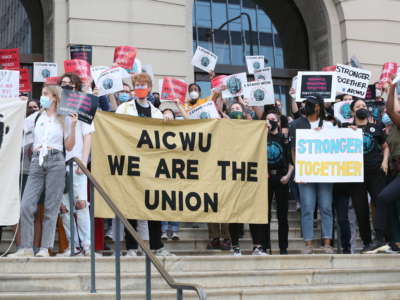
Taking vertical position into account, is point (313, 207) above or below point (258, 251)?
above

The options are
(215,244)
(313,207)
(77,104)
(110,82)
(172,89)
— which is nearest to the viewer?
(77,104)

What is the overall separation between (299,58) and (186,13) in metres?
3.65

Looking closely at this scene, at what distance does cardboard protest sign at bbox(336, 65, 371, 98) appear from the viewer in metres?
12.2

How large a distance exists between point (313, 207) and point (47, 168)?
138 inches

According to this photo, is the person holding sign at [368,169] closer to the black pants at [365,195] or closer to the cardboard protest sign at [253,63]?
the black pants at [365,195]

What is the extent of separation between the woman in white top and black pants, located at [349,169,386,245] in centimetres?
382

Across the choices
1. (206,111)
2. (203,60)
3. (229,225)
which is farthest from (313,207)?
(203,60)

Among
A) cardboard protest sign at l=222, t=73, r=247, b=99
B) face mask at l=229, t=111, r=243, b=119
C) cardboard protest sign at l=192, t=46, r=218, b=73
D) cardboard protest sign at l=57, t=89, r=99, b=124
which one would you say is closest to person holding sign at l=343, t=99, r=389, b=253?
face mask at l=229, t=111, r=243, b=119

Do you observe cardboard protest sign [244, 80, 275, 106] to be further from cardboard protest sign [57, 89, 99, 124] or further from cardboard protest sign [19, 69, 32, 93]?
cardboard protest sign [57, 89, 99, 124]

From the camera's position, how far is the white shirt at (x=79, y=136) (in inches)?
356

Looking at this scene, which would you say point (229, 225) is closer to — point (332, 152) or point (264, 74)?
point (332, 152)

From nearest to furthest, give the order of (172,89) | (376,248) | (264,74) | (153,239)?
(153,239) < (376,248) < (172,89) < (264,74)

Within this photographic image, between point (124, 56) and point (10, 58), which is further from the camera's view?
point (10, 58)

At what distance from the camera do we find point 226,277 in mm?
8109
